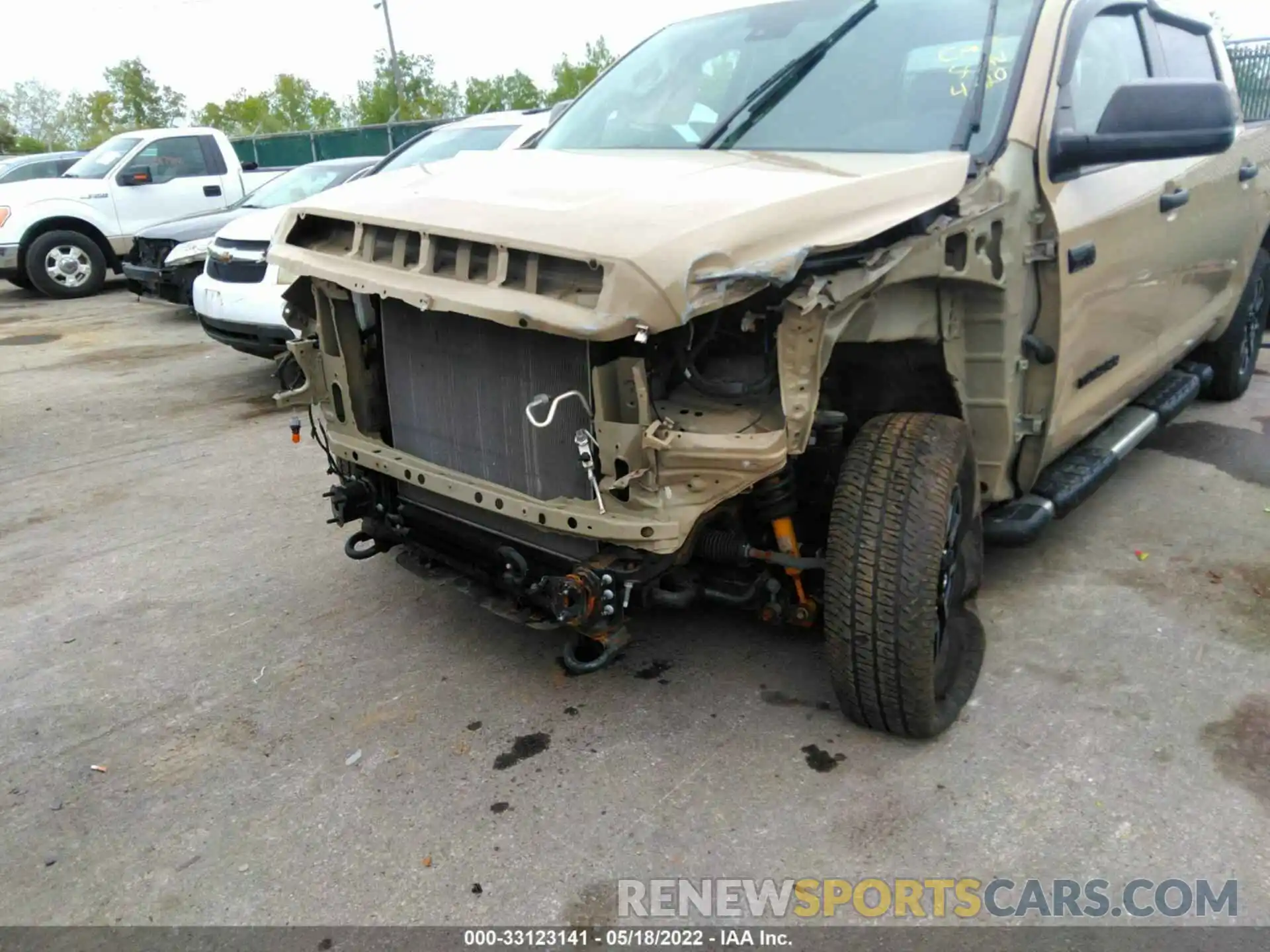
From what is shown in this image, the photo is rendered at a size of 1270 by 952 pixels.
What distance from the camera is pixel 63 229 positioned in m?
12.5

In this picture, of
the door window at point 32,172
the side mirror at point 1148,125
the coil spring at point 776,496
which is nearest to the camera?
the coil spring at point 776,496

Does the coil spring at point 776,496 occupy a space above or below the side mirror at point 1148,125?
below

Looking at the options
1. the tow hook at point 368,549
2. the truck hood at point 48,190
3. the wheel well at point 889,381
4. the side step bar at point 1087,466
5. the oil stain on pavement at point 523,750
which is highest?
the truck hood at point 48,190

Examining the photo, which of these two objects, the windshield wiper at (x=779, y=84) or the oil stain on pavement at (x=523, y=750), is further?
the windshield wiper at (x=779, y=84)

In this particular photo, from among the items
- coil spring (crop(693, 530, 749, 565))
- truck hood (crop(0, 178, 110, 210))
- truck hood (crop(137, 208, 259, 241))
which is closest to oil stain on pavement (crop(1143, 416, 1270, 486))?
coil spring (crop(693, 530, 749, 565))

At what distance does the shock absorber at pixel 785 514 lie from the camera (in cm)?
291

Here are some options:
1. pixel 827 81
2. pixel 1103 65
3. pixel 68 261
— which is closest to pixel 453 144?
pixel 827 81

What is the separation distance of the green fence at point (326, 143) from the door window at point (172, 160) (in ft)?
30.1

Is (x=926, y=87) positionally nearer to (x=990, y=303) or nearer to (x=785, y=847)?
(x=990, y=303)

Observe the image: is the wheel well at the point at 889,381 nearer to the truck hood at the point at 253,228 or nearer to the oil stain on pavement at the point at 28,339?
the truck hood at the point at 253,228

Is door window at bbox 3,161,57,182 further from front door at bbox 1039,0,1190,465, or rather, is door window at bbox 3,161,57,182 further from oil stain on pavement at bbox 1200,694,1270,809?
oil stain on pavement at bbox 1200,694,1270,809

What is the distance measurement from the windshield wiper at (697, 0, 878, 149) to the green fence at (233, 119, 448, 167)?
19.3m

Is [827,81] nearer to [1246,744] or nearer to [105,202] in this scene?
[1246,744]

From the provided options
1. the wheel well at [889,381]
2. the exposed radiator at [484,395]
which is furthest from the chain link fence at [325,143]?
the wheel well at [889,381]
